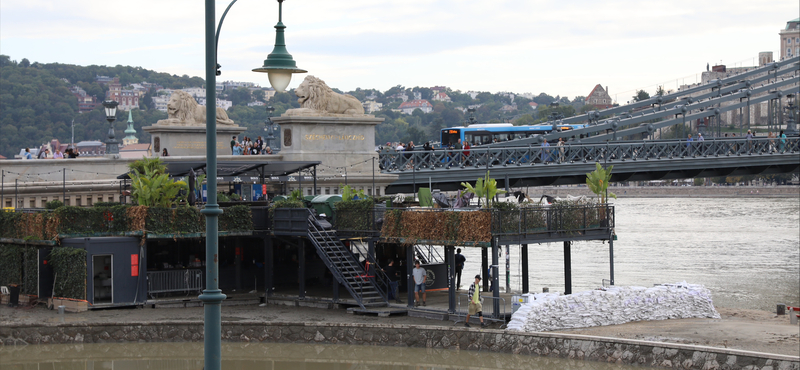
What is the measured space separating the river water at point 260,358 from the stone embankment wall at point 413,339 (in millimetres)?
200

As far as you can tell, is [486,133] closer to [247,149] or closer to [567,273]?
[247,149]

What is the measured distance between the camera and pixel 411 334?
24.9 m

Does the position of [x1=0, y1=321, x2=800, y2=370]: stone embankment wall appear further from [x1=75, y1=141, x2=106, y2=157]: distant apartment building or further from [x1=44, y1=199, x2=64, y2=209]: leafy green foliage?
[x1=75, y1=141, x2=106, y2=157]: distant apartment building

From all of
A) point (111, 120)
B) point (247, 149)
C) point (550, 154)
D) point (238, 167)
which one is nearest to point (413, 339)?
point (238, 167)

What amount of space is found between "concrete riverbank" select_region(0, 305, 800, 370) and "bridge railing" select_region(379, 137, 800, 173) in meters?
14.1

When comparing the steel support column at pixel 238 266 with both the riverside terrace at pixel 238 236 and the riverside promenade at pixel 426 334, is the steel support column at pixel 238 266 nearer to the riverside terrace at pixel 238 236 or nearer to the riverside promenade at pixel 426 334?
the riverside terrace at pixel 238 236

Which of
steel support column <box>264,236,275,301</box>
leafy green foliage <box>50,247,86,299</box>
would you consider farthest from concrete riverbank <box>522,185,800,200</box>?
leafy green foliage <box>50,247,86,299</box>

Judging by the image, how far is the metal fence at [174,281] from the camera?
29844 mm

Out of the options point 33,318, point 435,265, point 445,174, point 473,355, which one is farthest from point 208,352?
point 445,174

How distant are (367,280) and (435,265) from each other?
4.23 meters

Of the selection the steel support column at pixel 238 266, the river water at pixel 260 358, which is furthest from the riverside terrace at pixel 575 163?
the river water at pixel 260 358

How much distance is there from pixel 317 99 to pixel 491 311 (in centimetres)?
1418

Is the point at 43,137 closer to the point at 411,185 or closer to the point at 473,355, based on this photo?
the point at 411,185

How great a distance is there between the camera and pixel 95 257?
28.9 meters
